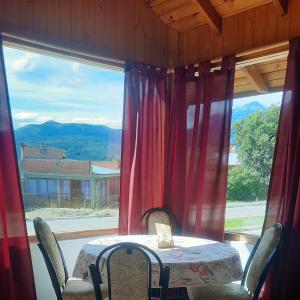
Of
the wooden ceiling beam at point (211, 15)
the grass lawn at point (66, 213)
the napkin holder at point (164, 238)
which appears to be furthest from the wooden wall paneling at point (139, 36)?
the napkin holder at point (164, 238)

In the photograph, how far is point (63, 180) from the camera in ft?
10.7

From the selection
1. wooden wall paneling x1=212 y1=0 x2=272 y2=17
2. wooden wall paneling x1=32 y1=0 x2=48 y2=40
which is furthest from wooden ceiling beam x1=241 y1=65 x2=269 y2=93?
wooden wall paneling x1=32 y1=0 x2=48 y2=40

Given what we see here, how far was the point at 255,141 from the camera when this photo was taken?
3285 millimetres

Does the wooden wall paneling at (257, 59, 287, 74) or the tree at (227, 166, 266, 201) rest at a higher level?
the wooden wall paneling at (257, 59, 287, 74)

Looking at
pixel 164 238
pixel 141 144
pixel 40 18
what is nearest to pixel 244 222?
pixel 164 238

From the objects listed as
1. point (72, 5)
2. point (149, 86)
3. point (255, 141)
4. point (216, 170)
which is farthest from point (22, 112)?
point (255, 141)

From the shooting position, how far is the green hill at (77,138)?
310 cm

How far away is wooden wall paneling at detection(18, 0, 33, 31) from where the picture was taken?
2.77m

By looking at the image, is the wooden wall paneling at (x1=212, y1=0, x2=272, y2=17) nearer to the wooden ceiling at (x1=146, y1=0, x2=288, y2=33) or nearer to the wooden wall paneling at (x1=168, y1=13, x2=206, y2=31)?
the wooden ceiling at (x1=146, y1=0, x2=288, y2=33)

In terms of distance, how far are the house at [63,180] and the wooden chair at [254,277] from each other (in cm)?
135

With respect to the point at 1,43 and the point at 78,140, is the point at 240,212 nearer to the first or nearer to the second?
the point at 78,140

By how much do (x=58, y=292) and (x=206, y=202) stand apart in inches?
61.3

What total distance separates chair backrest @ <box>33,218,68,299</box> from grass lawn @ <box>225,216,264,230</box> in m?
1.63

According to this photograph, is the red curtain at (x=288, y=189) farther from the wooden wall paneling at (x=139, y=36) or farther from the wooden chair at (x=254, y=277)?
the wooden wall paneling at (x=139, y=36)
